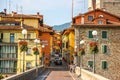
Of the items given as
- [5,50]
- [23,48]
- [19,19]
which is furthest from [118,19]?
[23,48]

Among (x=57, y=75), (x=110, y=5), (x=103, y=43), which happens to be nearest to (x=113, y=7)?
(x=110, y=5)

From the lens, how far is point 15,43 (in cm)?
7281

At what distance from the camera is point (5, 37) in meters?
75.1

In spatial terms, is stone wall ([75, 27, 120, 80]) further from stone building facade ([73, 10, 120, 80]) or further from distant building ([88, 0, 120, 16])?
distant building ([88, 0, 120, 16])

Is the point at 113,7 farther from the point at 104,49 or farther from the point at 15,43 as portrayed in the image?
the point at 15,43

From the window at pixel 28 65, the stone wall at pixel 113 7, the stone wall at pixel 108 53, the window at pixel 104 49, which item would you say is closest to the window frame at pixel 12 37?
the window at pixel 28 65

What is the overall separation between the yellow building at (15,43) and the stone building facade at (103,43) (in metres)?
8.65

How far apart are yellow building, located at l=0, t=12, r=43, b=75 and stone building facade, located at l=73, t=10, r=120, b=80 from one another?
8.65 metres

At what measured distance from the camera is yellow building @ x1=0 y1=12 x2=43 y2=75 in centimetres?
7175

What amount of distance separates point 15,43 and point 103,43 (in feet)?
54.6

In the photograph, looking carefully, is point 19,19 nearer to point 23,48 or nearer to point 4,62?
point 4,62

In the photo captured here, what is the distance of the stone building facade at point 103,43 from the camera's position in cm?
7431

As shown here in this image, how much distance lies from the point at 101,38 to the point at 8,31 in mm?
17619

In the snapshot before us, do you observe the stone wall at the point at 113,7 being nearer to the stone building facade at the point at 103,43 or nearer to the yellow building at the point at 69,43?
the yellow building at the point at 69,43
